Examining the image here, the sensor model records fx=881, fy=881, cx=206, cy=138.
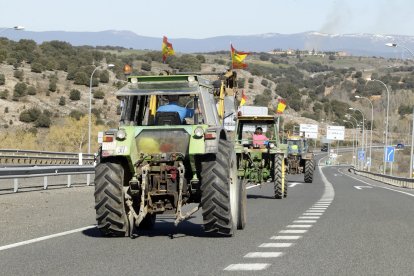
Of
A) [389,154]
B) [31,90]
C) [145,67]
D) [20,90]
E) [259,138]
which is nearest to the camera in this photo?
[259,138]

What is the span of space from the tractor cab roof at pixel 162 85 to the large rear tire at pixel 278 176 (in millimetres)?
12955

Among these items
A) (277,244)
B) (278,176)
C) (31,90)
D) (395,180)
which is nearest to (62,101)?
(31,90)

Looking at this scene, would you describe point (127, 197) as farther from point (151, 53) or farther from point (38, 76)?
point (151, 53)

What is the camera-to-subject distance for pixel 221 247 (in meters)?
12.1

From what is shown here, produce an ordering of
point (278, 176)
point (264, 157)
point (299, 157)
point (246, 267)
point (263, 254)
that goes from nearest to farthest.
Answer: point (246, 267) → point (263, 254) → point (278, 176) → point (264, 157) → point (299, 157)

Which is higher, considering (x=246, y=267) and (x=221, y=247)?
(x=246, y=267)

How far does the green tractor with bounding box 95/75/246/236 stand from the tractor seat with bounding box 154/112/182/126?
0.05 feet

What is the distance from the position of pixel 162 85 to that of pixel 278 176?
13173 millimetres

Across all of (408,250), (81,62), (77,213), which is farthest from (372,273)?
(81,62)

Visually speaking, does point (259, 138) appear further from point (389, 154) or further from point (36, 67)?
point (36, 67)

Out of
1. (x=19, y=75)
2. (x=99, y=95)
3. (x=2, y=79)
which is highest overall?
(x=19, y=75)

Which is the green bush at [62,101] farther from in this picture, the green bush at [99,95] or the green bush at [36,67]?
the green bush at [36,67]

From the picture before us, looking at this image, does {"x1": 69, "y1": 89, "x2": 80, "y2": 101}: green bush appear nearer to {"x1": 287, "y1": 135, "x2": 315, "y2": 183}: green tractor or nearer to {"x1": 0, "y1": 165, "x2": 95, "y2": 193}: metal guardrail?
{"x1": 287, "y1": 135, "x2": 315, "y2": 183}: green tractor

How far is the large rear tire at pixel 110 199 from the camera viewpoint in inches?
516
